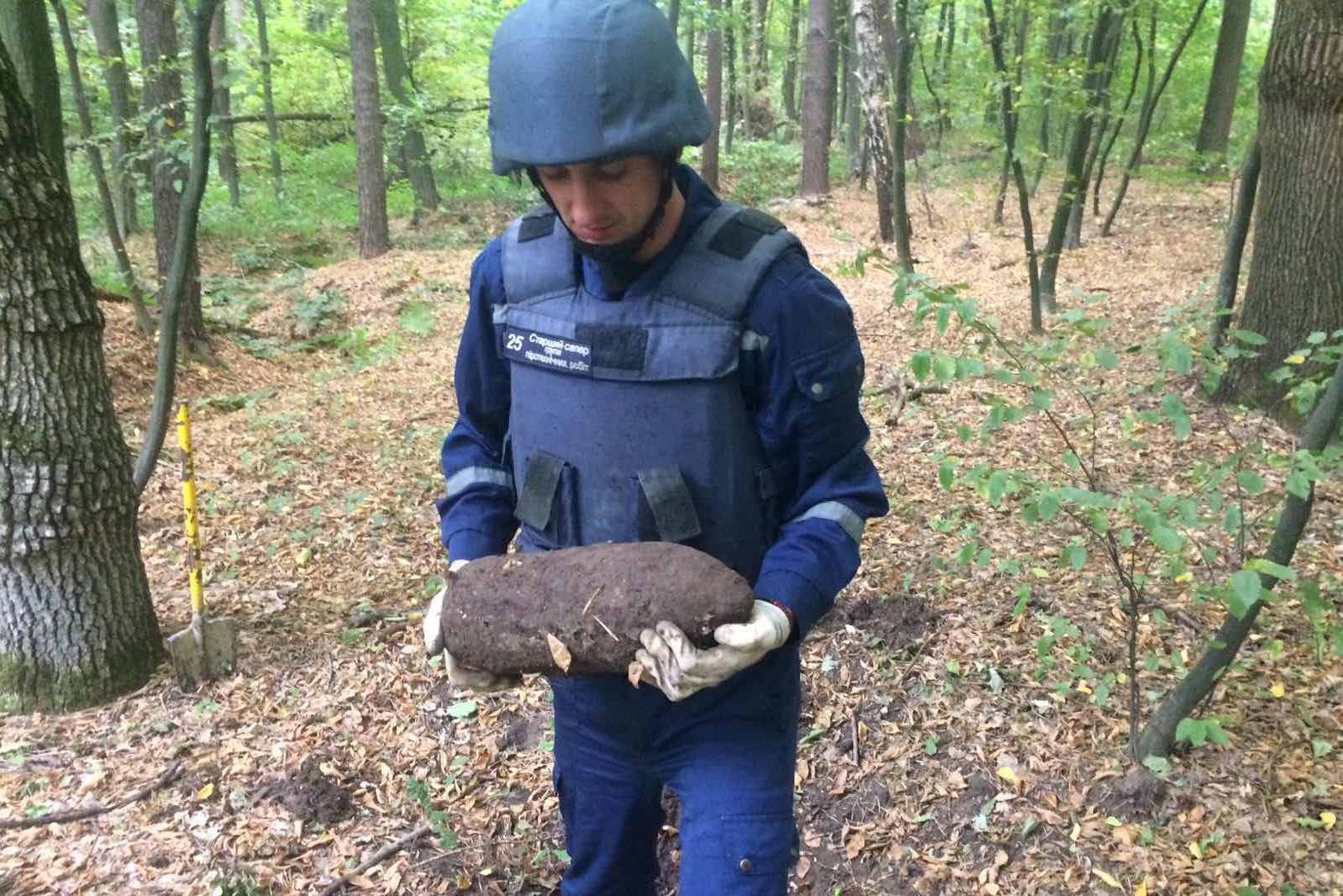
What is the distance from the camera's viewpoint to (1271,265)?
5.21 meters

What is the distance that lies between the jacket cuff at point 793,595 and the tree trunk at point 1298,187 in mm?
4661

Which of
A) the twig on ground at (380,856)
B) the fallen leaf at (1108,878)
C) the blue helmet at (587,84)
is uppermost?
the blue helmet at (587,84)

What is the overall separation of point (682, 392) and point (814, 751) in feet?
7.08

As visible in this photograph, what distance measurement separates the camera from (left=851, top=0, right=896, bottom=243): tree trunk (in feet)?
40.2

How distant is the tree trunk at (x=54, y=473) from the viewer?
10.4ft

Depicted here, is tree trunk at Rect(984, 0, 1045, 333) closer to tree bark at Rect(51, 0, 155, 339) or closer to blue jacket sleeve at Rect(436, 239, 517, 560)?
blue jacket sleeve at Rect(436, 239, 517, 560)

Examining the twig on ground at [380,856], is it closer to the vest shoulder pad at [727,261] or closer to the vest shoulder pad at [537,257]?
the vest shoulder pad at [537,257]

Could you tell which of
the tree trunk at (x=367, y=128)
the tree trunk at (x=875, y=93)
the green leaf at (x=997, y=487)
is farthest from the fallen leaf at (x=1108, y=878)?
the tree trunk at (x=367, y=128)

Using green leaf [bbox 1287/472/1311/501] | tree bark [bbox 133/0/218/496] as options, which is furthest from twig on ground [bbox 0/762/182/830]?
green leaf [bbox 1287/472/1311/501]

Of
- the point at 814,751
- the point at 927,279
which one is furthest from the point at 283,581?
the point at 927,279

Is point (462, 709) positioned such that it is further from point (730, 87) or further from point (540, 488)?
point (730, 87)

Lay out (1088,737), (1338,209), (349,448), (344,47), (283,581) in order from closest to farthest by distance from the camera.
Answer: (1088,737), (283,581), (1338,209), (349,448), (344,47)

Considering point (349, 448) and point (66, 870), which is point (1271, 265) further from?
point (66, 870)

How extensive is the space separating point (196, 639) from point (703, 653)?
2.90 m
